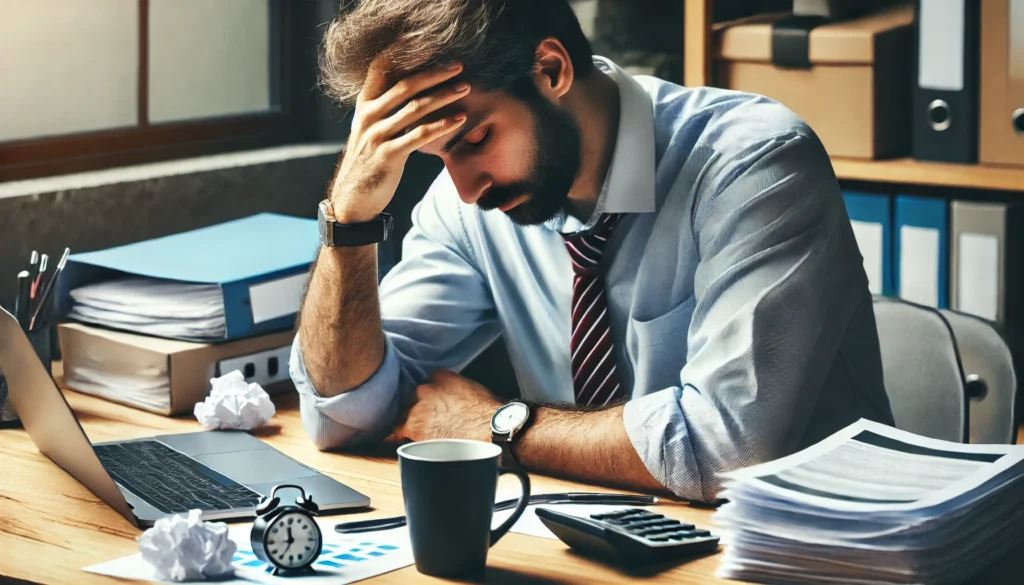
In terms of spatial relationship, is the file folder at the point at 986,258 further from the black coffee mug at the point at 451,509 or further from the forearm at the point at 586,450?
the black coffee mug at the point at 451,509

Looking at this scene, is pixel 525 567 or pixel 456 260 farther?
pixel 456 260

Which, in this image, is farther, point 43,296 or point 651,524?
point 43,296

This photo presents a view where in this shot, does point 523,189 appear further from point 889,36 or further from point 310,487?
point 889,36

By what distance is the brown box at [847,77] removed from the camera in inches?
86.8

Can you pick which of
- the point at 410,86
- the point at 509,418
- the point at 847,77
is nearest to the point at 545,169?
the point at 410,86

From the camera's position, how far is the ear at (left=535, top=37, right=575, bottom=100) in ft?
5.53

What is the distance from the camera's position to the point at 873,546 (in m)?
1.10

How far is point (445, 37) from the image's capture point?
157cm

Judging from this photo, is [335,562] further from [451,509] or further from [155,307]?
[155,307]

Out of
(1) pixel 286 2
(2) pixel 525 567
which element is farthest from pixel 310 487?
(1) pixel 286 2

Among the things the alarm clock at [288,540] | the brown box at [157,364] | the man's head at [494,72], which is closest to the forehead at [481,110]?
the man's head at [494,72]

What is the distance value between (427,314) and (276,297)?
238mm

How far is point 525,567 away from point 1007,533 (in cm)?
42

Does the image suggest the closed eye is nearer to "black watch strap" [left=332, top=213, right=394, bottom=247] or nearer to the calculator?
"black watch strap" [left=332, top=213, right=394, bottom=247]
